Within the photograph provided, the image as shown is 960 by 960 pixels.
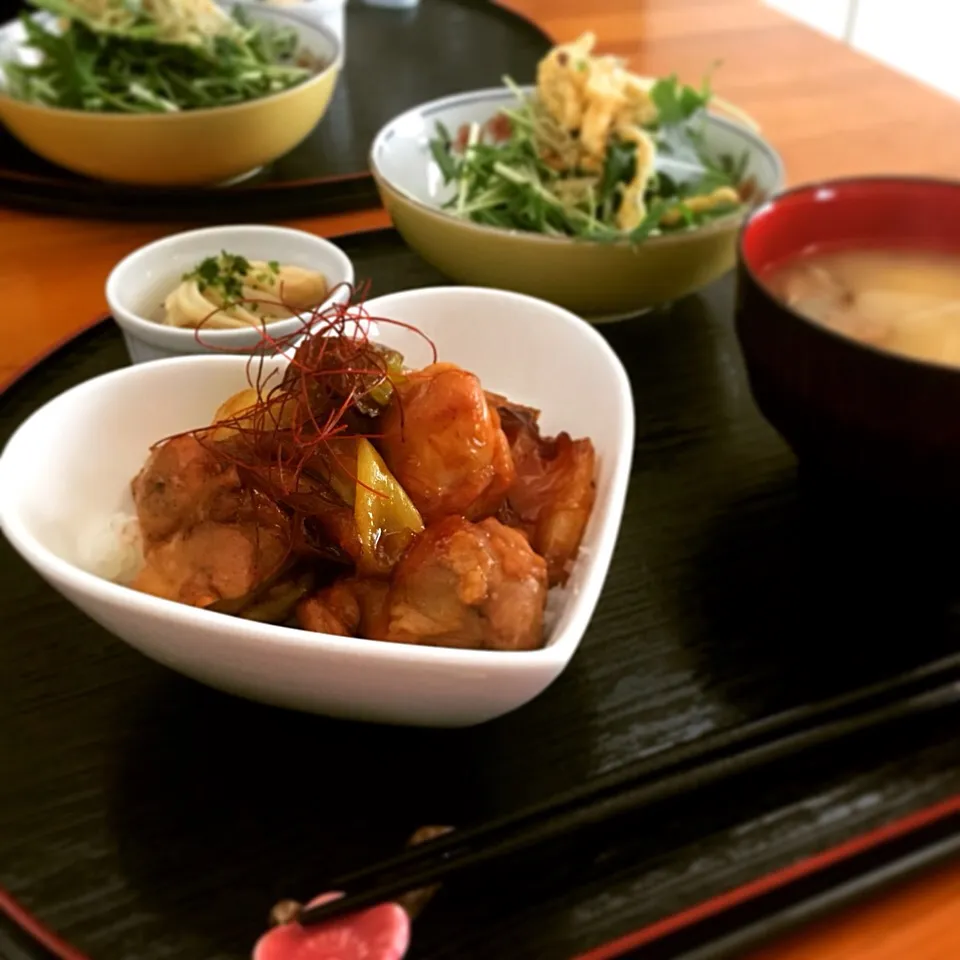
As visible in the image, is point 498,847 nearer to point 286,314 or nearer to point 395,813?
point 395,813

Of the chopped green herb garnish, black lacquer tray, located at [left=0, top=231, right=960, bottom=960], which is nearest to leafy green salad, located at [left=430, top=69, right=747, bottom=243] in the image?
the chopped green herb garnish

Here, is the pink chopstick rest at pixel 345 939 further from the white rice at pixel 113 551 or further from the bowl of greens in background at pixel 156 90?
the bowl of greens in background at pixel 156 90

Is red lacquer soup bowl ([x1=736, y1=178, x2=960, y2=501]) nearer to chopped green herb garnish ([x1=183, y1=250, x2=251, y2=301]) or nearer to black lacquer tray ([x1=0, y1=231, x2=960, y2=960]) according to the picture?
black lacquer tray ([x1=0, y1=231, x2=960, y2=960])

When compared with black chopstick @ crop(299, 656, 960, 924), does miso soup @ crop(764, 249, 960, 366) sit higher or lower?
higher

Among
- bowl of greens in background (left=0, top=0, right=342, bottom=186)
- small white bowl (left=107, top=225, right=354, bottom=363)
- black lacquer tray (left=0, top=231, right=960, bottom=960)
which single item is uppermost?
bowl of greens in background (left=0, top=0, right=342, bottom=186)

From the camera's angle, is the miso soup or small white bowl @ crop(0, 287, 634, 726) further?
the miso soup

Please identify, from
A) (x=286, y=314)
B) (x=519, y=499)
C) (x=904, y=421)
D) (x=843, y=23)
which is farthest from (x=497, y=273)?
(x=843, y=23)
